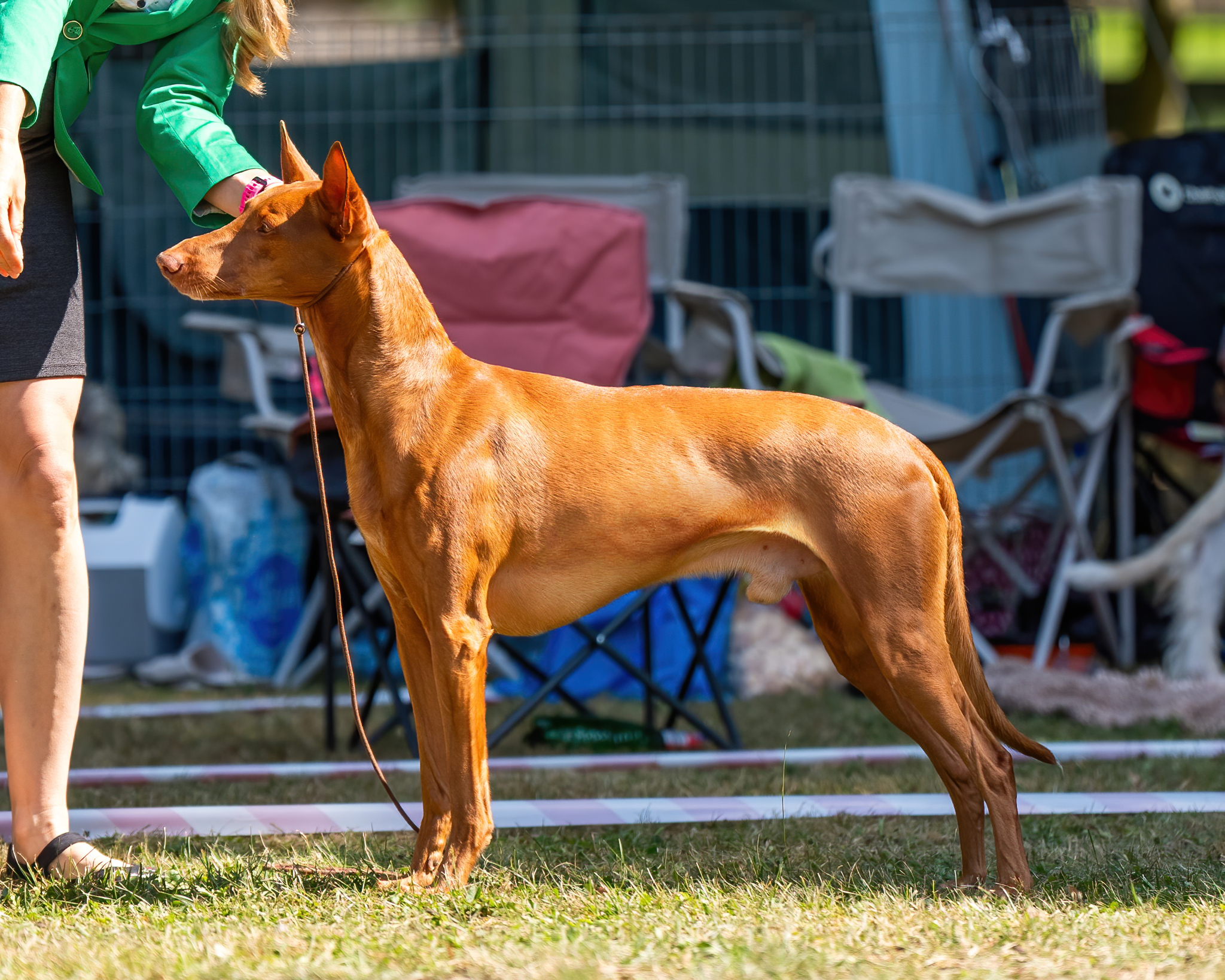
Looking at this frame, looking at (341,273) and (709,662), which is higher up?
(341,273)

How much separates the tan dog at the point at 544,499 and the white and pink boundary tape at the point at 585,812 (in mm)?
454

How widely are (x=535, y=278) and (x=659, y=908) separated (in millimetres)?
2931

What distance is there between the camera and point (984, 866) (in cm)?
221

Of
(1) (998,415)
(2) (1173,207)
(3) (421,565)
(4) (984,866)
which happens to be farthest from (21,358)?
(2) (1173,207)

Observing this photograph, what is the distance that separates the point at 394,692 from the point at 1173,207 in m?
3.89

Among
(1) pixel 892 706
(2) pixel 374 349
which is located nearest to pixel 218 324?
(2) pixel 374 349

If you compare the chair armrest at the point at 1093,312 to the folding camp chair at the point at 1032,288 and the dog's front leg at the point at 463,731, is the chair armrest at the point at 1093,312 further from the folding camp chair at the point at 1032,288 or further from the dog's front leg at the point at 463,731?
the dog's front leg at the point at 463,731

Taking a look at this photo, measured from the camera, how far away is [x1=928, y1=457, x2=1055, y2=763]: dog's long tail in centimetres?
225

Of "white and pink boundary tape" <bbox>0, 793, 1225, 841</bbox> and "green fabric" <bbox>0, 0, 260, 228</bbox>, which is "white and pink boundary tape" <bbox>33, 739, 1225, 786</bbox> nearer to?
"white and pink boundary tape" <bbox>0, 793, 1225, 841</bbox>

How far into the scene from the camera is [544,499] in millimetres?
2121

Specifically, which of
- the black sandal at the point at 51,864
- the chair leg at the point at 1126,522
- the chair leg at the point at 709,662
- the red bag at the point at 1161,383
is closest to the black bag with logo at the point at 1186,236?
the red bag at the point at 1161,383

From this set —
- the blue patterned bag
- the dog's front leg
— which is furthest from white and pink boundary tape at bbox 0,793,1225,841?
the blue patterned bag

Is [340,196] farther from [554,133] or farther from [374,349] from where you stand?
[554,133]

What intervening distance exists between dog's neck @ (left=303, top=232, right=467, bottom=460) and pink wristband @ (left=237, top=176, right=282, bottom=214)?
0.22m
